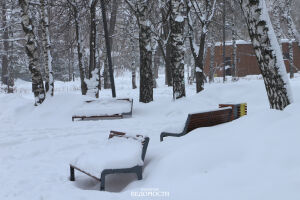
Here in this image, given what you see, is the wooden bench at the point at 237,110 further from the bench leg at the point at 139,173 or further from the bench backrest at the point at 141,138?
the bench leg at the point at 139,173

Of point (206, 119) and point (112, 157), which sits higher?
point (206, 119)

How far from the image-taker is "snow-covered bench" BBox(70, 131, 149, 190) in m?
4.56

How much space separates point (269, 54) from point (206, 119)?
1.68 m

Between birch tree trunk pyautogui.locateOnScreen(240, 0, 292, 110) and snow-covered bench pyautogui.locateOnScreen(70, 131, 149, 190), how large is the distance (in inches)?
96.7

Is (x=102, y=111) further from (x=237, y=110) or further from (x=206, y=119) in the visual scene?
(x=206, y=119)

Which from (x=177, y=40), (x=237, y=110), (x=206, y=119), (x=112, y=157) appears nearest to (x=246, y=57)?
(x=177, y=40)

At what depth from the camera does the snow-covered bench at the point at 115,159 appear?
4559 mm

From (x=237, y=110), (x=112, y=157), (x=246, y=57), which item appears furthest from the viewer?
(x=246, y=57)

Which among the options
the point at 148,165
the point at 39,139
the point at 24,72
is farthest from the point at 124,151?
the point at 24,72

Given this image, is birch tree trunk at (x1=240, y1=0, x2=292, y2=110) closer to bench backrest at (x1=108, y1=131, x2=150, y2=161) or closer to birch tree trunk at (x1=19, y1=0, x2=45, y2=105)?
bench backrest at (x1=108, y1=131, x2=150, y2=161)

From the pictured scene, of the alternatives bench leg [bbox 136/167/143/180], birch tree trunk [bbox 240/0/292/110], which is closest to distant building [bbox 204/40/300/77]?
birch tree trunk [bbox 240/0/292/110]

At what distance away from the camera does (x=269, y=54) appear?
5469 millimetres

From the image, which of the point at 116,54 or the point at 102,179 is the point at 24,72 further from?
Answer: the point at 102,179

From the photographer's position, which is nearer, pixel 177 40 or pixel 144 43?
pixel 177 40
